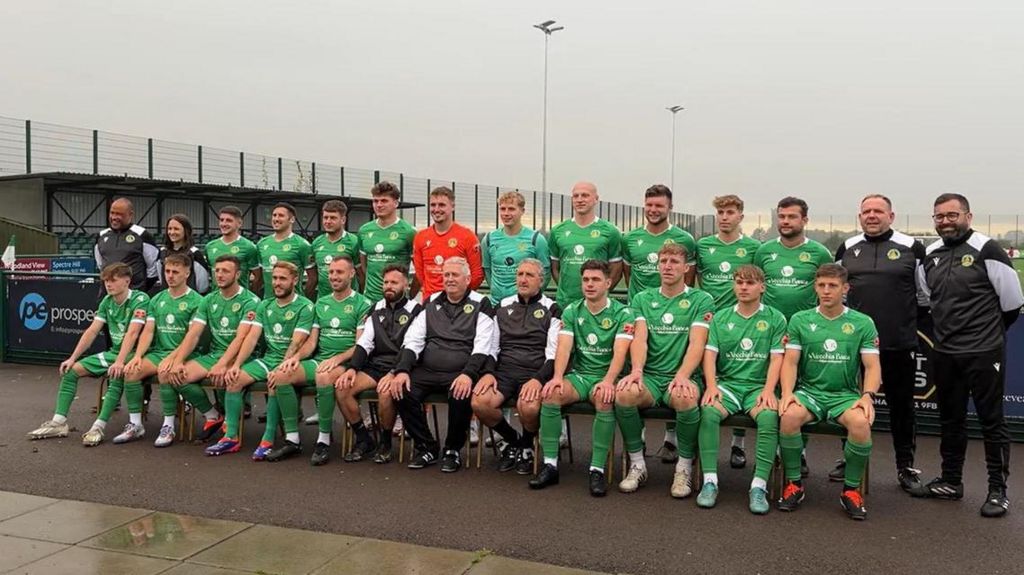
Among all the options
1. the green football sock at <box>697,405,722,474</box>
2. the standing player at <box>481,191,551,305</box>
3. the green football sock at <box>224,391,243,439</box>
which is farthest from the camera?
the standing player at <box>481,191,551,305</box>

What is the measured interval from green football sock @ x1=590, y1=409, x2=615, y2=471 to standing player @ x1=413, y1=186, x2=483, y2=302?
1670 millimetres

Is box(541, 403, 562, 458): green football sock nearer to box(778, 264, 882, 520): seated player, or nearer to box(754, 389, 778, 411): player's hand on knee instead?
box(754, 389, 778, 411): player's hand on knee

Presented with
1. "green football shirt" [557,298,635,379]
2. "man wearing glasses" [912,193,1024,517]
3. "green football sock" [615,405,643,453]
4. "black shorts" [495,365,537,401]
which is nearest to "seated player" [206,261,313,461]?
"black shorts" [495,365,537,401]

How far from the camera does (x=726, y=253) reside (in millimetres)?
5773

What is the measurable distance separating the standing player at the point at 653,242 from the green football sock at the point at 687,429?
82cm

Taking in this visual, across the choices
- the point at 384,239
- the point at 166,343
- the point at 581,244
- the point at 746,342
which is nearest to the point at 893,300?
the point at 746,342

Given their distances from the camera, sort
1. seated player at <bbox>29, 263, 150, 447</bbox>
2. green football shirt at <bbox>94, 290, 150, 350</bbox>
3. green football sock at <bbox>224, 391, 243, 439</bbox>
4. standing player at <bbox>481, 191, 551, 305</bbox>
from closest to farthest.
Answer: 1. green football sock at <bbox>224, 391, 243, 439</bbox>
2. standing player at <bbox>481, 191, 551, 305</bbox>
3. seated player at <bbox>29, 263, 150, 447</bbox>
4. green football shirt at <bbox>94, 290, 150, 350</bbox>

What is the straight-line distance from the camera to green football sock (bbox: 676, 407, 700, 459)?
4.79 metres

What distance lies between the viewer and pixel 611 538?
4.09 m

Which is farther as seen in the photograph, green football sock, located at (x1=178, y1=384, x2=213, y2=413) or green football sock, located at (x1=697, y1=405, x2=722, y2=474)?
green football sock, located at (x1=178, y1=384, x2=213, y2=413)

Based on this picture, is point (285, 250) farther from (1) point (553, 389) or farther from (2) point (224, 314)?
(1) point (553, 389)

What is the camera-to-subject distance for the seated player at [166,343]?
611cm

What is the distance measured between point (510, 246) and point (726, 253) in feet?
5.22

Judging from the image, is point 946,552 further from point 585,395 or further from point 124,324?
point 124,324
